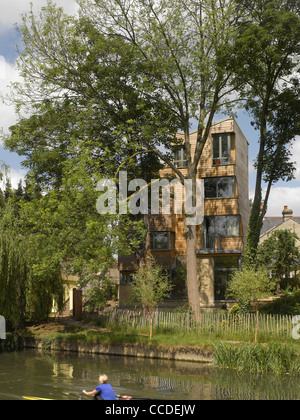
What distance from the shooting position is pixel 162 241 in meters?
40.0

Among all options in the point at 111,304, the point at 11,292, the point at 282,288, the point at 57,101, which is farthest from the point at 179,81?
the point at 282,288

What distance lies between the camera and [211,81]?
31.6m

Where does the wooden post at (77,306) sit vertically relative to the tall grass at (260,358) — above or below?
above

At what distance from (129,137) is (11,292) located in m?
11.9

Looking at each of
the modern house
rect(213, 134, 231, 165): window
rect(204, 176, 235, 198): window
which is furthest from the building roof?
rect(213, 134, 231, 165): window

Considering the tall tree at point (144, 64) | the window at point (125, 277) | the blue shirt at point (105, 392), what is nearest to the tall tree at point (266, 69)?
the tall tree at point (144, 64)

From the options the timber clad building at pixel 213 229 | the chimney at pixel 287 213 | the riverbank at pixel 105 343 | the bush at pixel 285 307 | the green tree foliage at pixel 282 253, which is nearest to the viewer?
the riverbank at pixel 105 343

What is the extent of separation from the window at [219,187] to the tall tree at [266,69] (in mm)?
4770

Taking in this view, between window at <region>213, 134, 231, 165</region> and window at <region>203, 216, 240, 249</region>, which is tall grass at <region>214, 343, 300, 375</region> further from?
window at <region>213, 134, 231, 165</region>

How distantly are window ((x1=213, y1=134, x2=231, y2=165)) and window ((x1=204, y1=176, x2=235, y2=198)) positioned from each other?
1335 millimetres

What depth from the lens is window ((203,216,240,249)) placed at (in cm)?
3797

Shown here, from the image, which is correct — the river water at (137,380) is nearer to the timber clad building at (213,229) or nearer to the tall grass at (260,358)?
the tall grass at (260,358)

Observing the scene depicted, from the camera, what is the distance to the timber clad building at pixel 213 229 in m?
37.8

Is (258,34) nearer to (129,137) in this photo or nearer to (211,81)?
(211,81)
